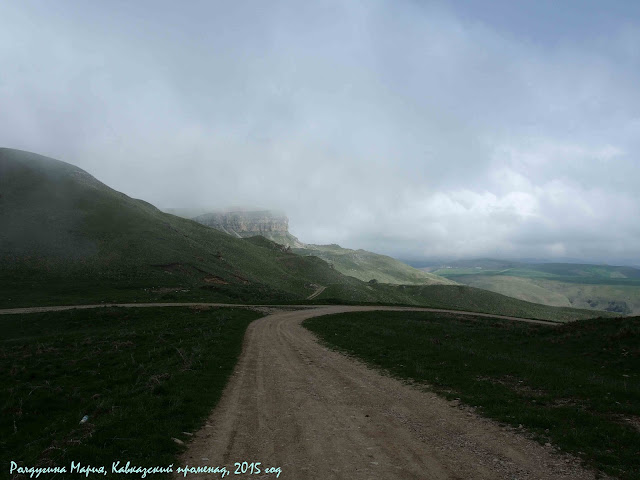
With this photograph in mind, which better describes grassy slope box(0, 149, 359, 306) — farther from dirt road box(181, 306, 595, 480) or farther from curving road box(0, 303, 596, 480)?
curving road box(0, 303, 596, 480)

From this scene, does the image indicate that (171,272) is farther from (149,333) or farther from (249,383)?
(249,383)

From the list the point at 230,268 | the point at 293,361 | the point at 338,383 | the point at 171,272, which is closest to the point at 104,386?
the point at 293,361

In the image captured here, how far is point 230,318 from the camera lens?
37562mm

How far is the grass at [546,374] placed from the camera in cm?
939

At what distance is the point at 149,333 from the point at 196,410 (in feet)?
70.9

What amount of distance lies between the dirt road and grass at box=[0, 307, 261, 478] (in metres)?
1.05

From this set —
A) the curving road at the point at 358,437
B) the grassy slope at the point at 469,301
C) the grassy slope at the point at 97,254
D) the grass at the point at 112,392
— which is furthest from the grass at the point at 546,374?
the grassy slope at the point at 469,301

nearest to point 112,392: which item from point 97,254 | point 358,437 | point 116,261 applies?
point 358,437

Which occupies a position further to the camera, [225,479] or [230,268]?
[230,268]

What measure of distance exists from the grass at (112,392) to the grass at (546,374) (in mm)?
9714

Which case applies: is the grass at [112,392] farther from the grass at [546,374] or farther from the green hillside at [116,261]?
the green hillside at [116,261]

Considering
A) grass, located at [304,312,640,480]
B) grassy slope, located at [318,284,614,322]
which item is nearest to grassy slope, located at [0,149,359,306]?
grassy slope, located at [318,284,614,322]

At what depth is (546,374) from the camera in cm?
1664

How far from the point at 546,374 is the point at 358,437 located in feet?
41.4
